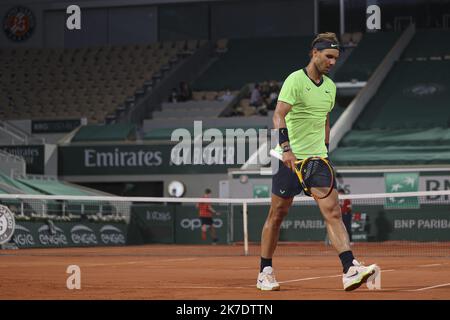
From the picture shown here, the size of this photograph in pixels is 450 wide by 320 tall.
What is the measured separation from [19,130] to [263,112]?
8867mm

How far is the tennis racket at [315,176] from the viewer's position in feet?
32.0

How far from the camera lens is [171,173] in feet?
113

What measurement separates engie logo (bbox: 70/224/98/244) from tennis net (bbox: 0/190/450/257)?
3cm

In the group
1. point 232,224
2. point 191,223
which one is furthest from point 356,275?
point 191,223

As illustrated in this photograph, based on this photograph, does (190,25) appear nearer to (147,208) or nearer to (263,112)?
(263,112)

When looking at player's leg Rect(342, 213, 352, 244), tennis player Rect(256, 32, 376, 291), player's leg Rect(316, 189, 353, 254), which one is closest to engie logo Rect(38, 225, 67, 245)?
player's leg Rect(342, 213, 352, 244)

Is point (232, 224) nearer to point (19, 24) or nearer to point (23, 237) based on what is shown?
point (23, 237)

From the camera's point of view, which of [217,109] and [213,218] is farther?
[217,109]

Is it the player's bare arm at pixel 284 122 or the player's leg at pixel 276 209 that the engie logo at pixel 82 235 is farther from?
the player's bare arm at pixel 284 122

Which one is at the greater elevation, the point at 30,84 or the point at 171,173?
the point at 30,84

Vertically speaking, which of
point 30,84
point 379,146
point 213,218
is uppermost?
point 30,84

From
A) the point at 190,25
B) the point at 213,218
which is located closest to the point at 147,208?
the point at 213,218

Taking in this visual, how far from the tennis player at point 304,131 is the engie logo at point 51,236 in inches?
679

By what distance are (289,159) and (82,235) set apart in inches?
762
